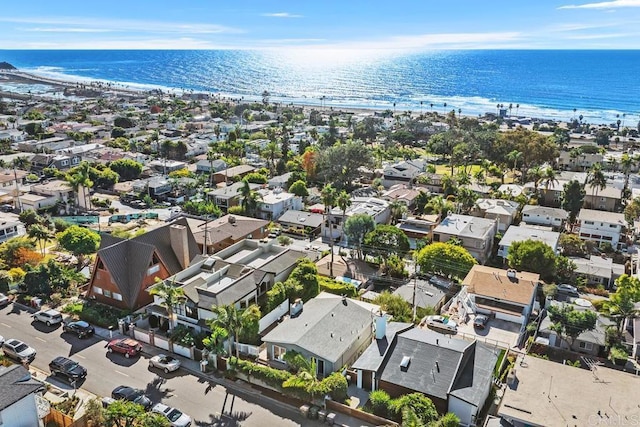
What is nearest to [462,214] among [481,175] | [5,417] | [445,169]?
[481,175]

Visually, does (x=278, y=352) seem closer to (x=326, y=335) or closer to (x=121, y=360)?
(x=326, y=335)

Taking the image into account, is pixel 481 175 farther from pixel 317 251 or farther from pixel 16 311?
pixel 16 311

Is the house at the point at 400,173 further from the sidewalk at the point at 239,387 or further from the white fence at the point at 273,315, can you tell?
the sidewalk at the point at 239,387

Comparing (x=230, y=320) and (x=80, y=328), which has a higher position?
(x=230, y=320)

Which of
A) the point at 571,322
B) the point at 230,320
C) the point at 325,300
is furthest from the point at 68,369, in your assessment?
the point at 571,322

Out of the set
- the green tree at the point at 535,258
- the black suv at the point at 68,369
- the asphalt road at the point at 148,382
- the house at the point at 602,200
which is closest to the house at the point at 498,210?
the house at the point at 602,200
